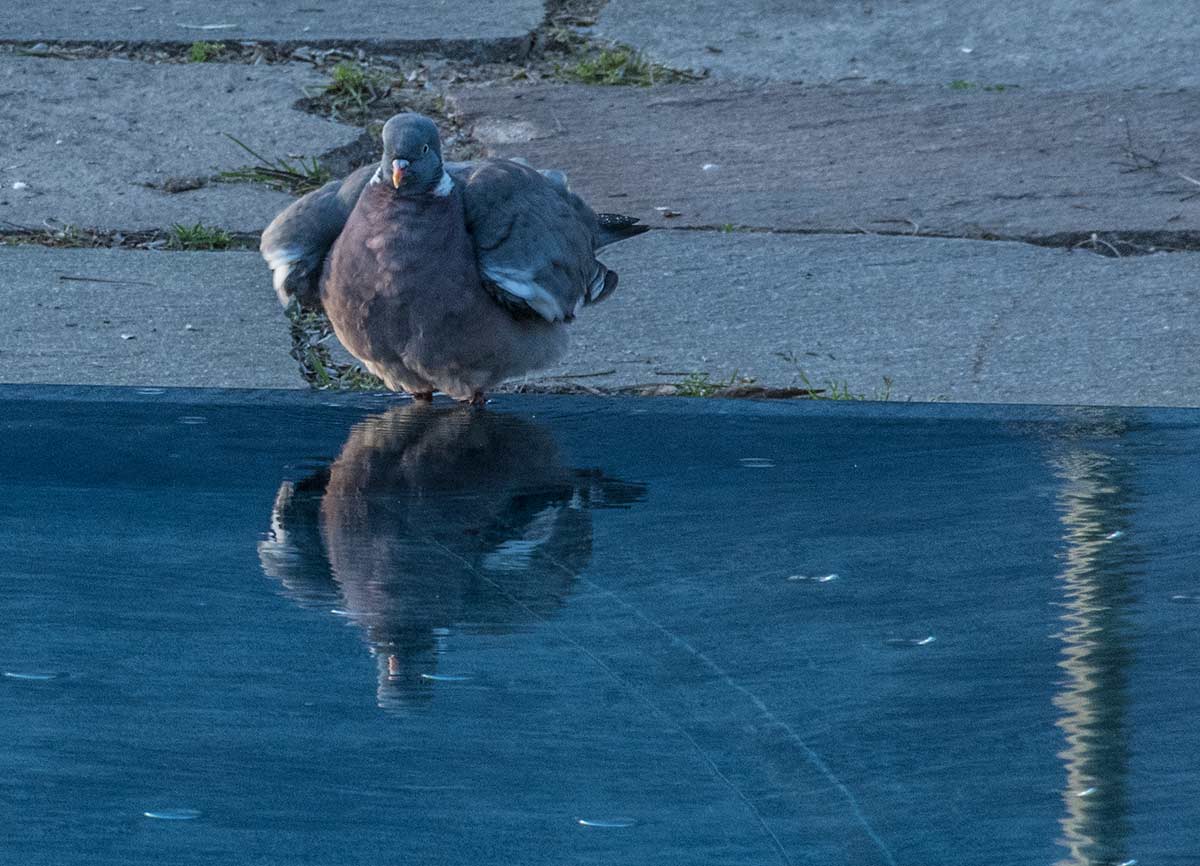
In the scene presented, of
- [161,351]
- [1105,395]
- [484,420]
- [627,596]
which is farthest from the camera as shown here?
[161,351]

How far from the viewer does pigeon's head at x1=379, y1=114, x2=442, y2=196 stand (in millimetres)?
2863

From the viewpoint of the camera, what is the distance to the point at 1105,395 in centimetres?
306

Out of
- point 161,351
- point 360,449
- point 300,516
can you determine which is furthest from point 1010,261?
point 300,516

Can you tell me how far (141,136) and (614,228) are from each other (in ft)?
5.37

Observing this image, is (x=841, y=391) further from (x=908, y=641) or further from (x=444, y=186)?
Answer: (x=908, y=641)

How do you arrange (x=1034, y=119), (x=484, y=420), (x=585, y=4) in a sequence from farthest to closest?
(x=585, y=4)
(x=1034, y=119)
(x=484, y=420)

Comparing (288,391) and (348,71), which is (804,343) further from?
(348,71)

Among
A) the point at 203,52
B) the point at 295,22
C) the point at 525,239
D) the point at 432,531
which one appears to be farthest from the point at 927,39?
the point at 432,531

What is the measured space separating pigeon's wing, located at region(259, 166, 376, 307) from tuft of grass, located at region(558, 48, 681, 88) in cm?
198

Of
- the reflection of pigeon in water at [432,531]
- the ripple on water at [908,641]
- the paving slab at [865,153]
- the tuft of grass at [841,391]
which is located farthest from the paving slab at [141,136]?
the ripple on water at [908,641]

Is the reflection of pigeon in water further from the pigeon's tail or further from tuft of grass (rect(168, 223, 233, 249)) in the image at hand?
tuft of grass (rect(168, 223, 233, 249))

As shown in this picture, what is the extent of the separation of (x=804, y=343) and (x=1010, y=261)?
2.16 ft

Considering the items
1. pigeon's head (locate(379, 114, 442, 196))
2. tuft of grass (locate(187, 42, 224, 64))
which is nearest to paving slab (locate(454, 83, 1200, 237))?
tuft of grass (locate(187, 42, 224, 64))

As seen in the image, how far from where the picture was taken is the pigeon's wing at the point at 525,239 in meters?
2.92
